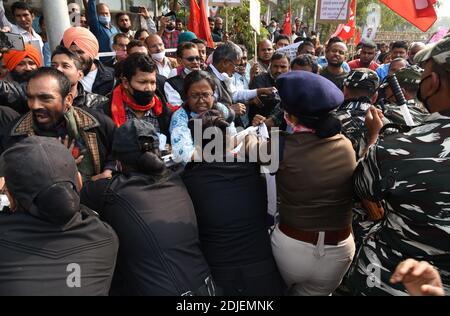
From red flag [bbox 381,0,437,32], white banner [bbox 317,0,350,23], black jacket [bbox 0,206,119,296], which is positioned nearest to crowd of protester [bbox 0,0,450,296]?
black jacket [bbox 0,206,119,296]

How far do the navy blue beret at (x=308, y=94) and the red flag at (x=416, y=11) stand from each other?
16.2 feet

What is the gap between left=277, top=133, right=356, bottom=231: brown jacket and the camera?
1.79 m

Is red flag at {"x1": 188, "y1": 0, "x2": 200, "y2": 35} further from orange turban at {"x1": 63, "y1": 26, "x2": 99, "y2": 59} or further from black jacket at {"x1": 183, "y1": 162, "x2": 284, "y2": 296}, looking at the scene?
black jacket at {"x1": 183, "y1": 162, "x2": 284, "y2": 296}

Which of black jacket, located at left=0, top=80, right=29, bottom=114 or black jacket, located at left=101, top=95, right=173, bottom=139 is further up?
black jacket, located at left=0, top=80, right=29, bottom=114

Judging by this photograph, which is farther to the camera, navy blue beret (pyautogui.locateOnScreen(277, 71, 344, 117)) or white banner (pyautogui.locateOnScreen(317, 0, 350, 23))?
white banner (pyautogui.locateOnScreen(317, 0, 350, 23))

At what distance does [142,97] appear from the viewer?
108 inches

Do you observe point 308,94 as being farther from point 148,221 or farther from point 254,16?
point 254,16

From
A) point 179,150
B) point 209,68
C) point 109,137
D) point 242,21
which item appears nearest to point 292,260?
point 179,150

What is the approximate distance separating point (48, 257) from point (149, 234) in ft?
1.37

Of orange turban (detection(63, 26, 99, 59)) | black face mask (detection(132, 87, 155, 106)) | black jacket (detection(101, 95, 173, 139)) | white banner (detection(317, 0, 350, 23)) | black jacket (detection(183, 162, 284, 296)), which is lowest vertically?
black jacket (detection(183, 162, 284, 296))

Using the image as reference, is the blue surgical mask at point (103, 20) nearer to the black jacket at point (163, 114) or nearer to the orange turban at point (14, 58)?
the orange turban at point (14, 58)

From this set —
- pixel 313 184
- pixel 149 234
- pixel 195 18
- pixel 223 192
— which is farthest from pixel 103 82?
pixel 195 18

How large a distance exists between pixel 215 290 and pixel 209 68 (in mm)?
2593

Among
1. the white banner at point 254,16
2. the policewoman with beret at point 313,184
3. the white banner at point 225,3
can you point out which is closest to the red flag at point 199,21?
the white banner at point 225,3
